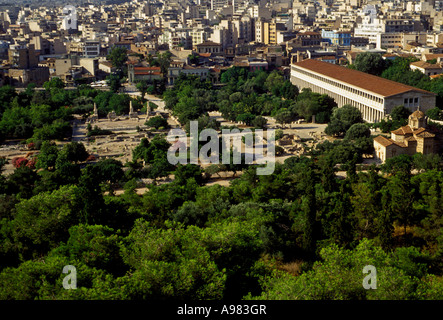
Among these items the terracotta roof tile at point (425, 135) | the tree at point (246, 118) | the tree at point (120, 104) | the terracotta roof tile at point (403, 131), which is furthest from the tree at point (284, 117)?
the tree at point (120, 104)

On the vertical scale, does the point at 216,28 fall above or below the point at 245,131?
above

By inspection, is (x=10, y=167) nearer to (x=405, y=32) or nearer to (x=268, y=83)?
(x=268, y=83)

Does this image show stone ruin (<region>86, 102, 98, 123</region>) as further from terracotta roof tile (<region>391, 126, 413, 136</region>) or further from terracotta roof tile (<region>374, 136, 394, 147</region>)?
terracotta roof tile (<region>391, 126, 413, 136</region>)

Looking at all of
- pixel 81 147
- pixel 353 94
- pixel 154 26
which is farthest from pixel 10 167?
pixel 154 26

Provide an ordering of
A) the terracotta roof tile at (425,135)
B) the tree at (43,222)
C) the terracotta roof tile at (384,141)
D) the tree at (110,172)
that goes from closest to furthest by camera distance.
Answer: the tree at (43,222)
the tree at (110,172)
the terracotta roof tile at (425,135)
the terracotta roof tile at (384,141)

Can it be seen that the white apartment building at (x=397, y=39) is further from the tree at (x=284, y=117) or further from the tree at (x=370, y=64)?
the tree at (x=284, y=117)
